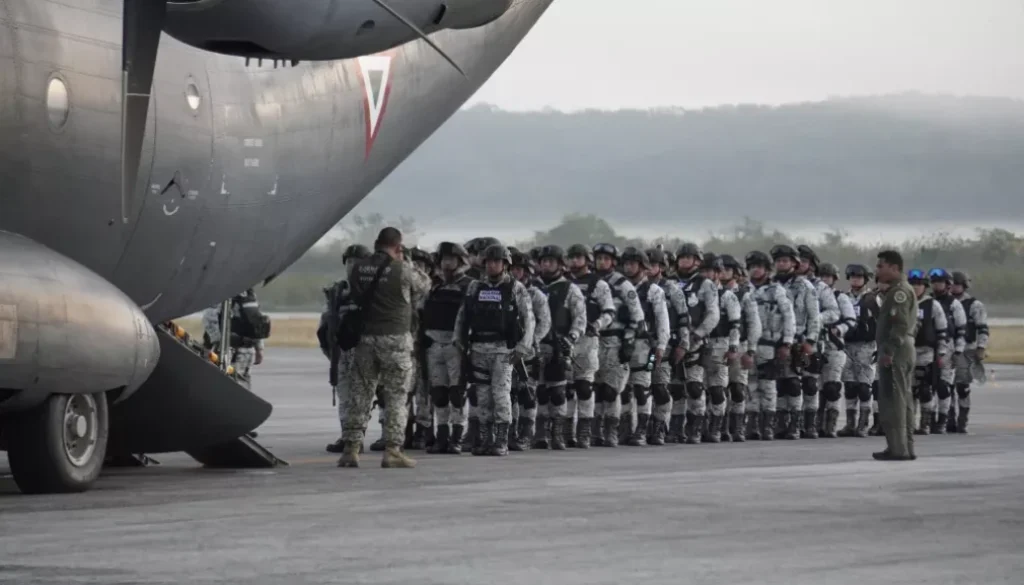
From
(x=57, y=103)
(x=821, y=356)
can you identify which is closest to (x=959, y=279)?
(x=821, y=356)

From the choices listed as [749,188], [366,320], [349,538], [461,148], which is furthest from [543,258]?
[461,148]

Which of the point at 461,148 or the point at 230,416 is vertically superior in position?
the point at 461,148

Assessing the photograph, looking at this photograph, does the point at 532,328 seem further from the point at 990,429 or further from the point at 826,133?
the point at 826,133

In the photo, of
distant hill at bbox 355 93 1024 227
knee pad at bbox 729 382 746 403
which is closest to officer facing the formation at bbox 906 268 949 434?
knee pad at bbox 729 382 746 403

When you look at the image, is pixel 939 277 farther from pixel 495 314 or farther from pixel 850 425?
pixel 495 314

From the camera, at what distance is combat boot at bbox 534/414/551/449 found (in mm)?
17344

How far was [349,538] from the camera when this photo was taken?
977 cm

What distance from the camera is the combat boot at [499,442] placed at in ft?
52.9

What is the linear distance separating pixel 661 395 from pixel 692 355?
1.96ft

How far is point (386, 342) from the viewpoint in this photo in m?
14.4

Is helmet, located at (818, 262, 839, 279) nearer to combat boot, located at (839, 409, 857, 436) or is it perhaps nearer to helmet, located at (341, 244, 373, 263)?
combat boot, located at (839, 409, 857, 436)

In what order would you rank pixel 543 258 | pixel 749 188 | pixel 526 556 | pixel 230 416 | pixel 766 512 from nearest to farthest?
pixel 526 556 → pixel 766 512 → pixel 230 416 → pixel 543 258 → pixel 749 188

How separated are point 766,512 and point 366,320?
4.59m

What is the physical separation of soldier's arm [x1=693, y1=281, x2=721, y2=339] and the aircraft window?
8.62 metres
